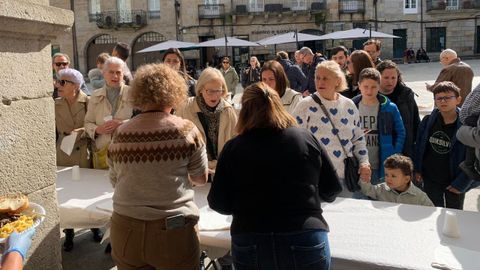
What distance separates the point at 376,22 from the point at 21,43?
32.3m

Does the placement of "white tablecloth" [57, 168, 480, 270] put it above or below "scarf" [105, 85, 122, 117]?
below

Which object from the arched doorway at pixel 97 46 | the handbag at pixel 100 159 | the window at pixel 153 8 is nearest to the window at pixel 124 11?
the window at pixel 153 8

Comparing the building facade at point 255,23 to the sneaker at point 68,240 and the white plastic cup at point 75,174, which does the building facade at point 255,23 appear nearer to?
the sneaker at point 68,240

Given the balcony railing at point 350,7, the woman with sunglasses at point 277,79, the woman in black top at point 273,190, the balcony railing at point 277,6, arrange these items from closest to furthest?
the woman in black top at point 273,190
the woman with sunglasses at point 277,79
the balcony railing at point 277,6
the balcony railing at point 350,7

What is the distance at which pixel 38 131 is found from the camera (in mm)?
2324

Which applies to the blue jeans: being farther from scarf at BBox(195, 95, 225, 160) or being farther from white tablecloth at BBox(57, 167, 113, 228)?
scarf at BBox(195, 95, 225, 160)

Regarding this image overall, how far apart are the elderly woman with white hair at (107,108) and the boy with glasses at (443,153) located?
2.61 metres

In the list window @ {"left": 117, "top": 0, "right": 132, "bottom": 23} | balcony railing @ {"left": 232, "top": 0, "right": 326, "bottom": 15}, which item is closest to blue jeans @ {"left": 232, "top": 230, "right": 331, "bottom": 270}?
balcony railing @ {"left": 232, "top": 0, "right": 326, "bottom": 15}

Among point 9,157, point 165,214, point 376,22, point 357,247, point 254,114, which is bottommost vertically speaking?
point 357,247

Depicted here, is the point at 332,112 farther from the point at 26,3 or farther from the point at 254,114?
the point at 26,3

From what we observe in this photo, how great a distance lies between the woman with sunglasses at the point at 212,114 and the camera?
353cm

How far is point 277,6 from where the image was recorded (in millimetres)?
31109

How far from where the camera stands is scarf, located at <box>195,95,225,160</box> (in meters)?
3.57

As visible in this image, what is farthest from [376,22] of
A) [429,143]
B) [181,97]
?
[181,97]
